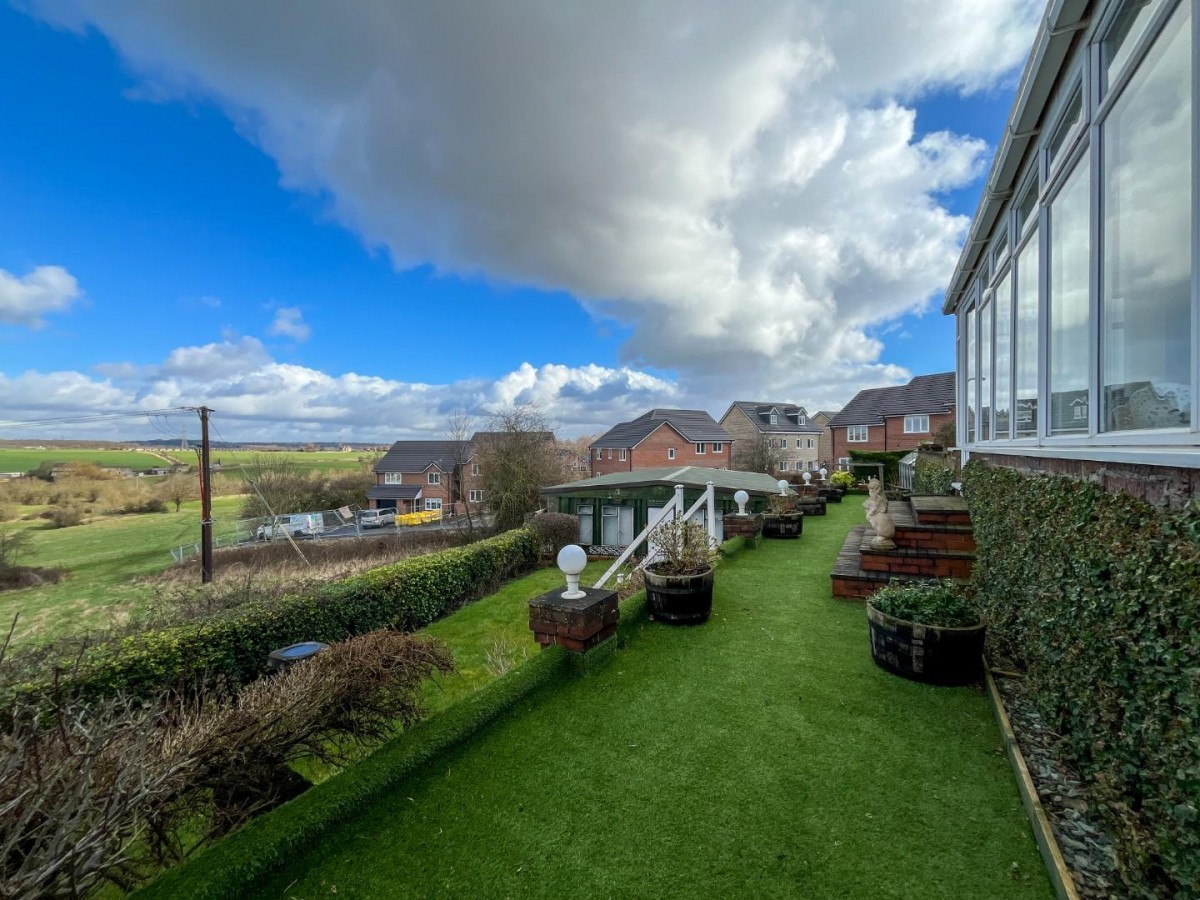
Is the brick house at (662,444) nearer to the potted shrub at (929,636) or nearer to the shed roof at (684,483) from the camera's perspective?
the shed roof at (684,483)

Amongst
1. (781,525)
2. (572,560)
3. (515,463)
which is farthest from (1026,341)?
(515,463)

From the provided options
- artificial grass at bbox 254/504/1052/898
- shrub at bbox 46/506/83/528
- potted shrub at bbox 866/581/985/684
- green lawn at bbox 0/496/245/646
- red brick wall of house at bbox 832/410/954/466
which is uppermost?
red brick wall of house at bbox 832/410/954/466

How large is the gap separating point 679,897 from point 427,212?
40.4 ft

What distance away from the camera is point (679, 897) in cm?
185

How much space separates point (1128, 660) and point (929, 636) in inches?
72.3

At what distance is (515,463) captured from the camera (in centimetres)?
2073

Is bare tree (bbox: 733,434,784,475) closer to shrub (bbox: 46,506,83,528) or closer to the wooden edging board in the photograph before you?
the wooden edging board

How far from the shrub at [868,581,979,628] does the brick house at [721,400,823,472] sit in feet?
121

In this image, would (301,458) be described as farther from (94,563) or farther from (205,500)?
(205,500)

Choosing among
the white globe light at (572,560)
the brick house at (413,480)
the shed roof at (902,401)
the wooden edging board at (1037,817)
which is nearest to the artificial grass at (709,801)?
the wooden edging board at (1037,817)

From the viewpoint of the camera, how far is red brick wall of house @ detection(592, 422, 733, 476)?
1421 inches

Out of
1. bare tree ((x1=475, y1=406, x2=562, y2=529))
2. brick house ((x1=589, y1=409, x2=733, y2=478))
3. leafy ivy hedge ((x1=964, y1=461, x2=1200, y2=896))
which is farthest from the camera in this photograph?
brick house ((x1=589, y1=409, x2=733, y2=478))

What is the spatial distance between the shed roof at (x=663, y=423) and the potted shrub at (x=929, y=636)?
3249 cm

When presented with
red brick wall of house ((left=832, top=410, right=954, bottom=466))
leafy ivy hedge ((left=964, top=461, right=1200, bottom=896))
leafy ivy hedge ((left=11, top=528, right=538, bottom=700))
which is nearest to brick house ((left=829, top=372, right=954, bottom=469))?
red brick wall of house ((left=832, top=410, right=954, bottom=466))
